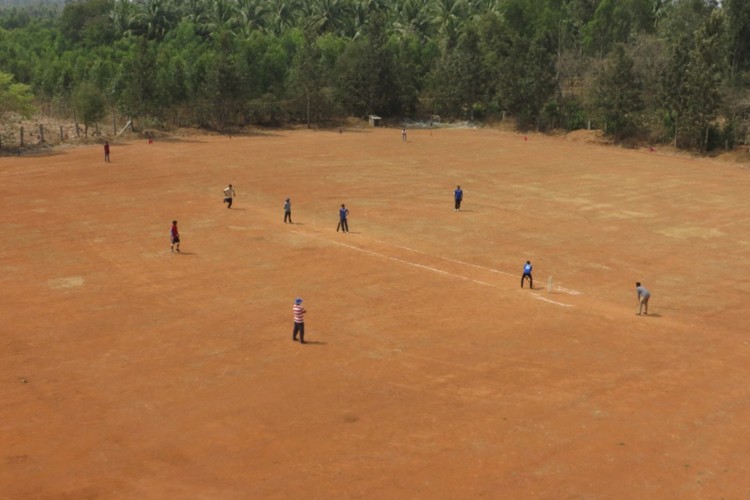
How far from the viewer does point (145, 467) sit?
52.8 ft

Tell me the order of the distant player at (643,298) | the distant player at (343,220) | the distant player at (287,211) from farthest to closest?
the distant player at (287,211) < the distant player at (343,220) < the distant player at (643,298)

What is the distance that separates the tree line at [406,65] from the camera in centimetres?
7275

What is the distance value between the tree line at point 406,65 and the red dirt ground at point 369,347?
28.6 m

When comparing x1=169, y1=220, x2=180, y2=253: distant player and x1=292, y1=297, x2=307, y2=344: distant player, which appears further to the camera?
x1=169, y1=220, x2=180, y2=253: distant player

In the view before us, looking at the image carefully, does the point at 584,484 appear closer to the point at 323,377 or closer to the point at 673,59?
the point at 323,377

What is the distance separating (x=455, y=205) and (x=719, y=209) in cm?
1634

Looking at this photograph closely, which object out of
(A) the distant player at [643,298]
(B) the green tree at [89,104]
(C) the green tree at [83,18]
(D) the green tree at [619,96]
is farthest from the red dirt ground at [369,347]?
(C) the green tree at [83,18]

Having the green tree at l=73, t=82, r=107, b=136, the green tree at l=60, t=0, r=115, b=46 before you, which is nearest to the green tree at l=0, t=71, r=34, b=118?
the green tree at l=73, t=82, r=107, b=136

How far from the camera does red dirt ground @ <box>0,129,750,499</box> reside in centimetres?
1639

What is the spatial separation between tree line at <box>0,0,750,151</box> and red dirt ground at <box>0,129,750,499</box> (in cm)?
2860

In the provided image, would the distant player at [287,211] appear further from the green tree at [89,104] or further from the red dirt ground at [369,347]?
the green tree at [89,104]

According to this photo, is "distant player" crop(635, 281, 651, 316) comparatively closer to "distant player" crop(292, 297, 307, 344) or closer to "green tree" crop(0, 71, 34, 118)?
"distant player" crop(292, 297, 307, 344)

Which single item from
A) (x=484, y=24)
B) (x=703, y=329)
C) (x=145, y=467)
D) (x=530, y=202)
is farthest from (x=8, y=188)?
(x=484, y=24)

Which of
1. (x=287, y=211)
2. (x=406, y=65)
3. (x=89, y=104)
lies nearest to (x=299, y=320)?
(x=287, y=211)
